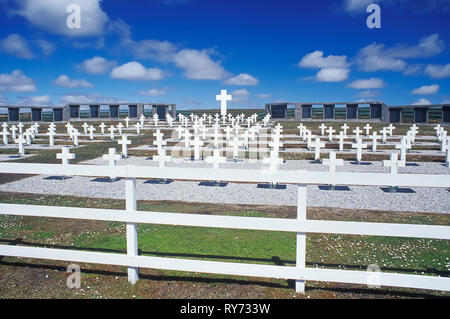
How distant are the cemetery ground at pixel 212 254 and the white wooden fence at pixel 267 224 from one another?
0.85 ft

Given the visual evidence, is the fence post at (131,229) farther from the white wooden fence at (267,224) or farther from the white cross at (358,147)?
the white cross at (358,147)

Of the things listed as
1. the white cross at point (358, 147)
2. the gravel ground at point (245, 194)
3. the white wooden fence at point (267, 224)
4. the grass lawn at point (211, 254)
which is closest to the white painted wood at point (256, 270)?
the white wooden fence at point (267, 224)

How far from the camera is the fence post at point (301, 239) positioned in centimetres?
334

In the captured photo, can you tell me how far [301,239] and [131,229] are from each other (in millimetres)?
1761

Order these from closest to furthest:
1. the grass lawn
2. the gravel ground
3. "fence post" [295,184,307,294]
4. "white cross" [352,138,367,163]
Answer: "fence post" [295,184,307,294], the grass lawn, the gravel ground, "white cross" [352,138,367,163]

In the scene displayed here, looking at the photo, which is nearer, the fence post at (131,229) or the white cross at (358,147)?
the fence post at (131,229)

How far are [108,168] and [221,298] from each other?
5.78 feet

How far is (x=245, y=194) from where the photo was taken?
27.5 ft

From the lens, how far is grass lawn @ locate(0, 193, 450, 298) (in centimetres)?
357

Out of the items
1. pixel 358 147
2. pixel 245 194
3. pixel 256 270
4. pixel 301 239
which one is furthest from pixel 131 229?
pixel 358 147

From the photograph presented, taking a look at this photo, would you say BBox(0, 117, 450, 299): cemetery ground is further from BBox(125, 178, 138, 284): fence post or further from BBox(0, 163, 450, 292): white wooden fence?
BBox(0, 163, 450, 292): white wooden fence


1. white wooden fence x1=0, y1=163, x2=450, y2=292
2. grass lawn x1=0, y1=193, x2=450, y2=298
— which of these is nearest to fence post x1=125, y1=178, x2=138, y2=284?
white wooden fence x1=0, y1=163, x2=450, y2=292

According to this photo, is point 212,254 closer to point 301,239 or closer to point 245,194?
point 301,239
